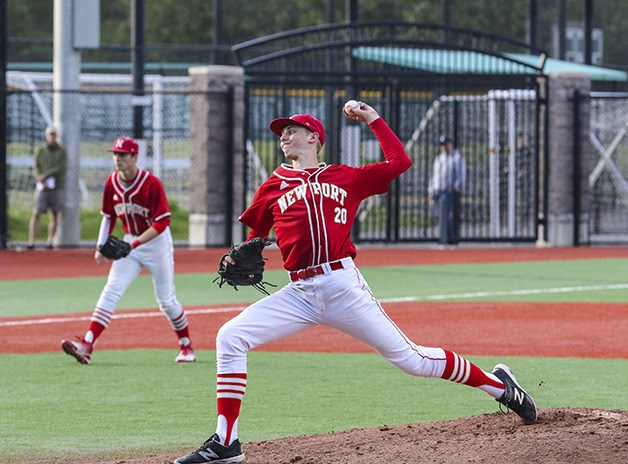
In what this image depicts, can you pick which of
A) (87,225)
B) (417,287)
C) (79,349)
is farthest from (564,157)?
(79,349)

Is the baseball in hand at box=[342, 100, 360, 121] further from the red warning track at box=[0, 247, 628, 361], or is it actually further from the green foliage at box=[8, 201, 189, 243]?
the green foliage at box=[8, 201, 189, 243]

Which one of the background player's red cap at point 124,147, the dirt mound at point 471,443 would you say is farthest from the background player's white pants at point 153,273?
the dirt mound at point 471,443

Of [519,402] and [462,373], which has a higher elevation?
[462,373]

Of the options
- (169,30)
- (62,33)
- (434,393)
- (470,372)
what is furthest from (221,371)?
(169,30)

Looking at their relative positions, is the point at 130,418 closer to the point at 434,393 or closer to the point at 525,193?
the point at 434,393

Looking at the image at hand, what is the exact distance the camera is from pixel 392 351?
746cm

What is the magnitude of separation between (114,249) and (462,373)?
4362 mm

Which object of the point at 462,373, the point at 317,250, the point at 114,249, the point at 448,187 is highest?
the point at 448,187

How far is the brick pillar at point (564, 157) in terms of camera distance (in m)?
25.6

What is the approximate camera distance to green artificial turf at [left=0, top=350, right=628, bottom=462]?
27.1 feet

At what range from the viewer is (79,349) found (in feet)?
A: 36.6

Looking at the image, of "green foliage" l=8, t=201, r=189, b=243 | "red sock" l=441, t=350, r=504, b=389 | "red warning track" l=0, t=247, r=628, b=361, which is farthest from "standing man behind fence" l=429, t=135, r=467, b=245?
"red sock" l=441, t=350, r=504, b=389

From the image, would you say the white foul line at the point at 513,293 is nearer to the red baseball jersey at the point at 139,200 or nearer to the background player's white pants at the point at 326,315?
the red baseball jersey at the point at 139,200

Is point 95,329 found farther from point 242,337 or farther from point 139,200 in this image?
point 242,337
